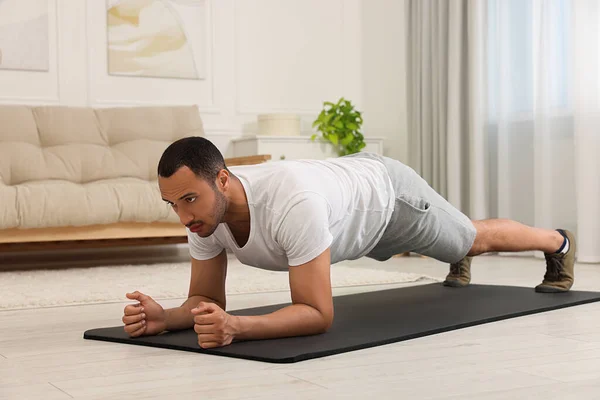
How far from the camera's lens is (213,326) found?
1.95m

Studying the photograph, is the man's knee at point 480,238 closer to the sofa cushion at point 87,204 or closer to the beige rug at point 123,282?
the beige rug at point 123,282

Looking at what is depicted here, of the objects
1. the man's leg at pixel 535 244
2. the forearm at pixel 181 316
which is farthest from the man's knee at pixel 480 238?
the forearm at pixel 181 316

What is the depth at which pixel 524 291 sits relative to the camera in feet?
10.2

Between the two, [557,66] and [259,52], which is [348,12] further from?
[557,66]

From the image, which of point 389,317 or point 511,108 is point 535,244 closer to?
point 389,317

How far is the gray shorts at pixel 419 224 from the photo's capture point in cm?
253

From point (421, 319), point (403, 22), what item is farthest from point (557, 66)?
point (421, 319)

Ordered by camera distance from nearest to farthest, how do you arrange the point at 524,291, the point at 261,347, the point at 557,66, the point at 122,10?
the point at 261,347
the point at 524,291
the point at 557,66
the point at 122,10

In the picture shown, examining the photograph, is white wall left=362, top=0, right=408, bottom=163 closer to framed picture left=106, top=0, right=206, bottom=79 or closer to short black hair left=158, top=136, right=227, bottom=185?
framed picture left=106, top=0, right=206, bottom=79

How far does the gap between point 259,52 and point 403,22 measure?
114 centimetres

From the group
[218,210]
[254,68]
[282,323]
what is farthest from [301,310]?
[254,68]

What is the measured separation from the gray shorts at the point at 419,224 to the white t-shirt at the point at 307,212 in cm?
5

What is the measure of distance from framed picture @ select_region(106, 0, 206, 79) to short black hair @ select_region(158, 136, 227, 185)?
3691 millimetres

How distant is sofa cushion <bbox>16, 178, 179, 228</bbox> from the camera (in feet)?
13.5
